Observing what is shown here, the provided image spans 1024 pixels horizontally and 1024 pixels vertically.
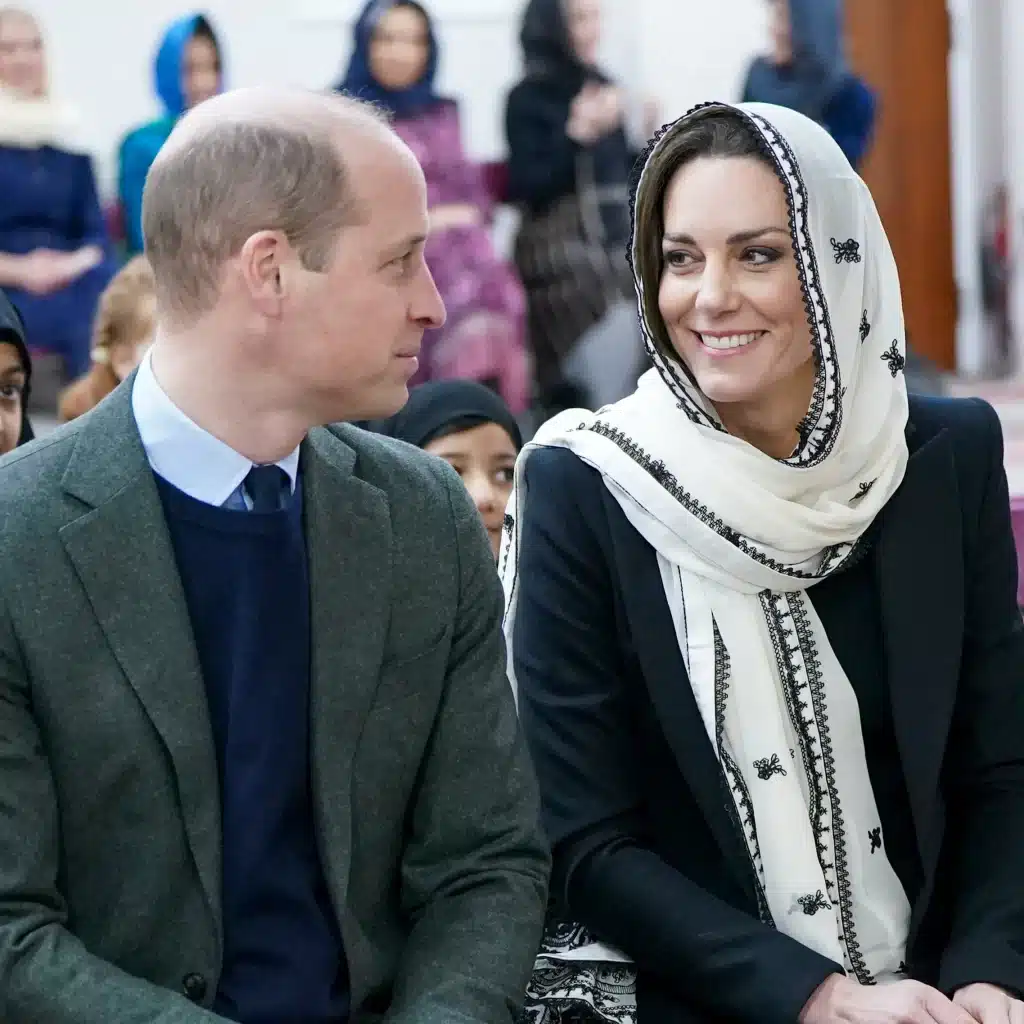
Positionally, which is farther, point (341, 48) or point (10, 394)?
point (341, 48)

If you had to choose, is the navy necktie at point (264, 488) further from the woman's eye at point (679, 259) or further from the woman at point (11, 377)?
the woman at point (11, 377)

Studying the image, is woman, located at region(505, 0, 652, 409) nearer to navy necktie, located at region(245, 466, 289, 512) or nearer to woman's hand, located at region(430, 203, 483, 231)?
woman's hand, located at region(430, 203, 483, 231)

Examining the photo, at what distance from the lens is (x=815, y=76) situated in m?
6.00

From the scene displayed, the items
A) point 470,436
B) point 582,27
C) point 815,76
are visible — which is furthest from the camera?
point 815,76

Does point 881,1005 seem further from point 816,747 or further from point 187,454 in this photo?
point 187,454

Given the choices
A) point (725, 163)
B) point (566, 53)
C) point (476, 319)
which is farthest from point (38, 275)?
point (725, 163)

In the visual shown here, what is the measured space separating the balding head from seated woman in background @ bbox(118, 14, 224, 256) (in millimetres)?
4018

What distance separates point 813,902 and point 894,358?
67 centimetres

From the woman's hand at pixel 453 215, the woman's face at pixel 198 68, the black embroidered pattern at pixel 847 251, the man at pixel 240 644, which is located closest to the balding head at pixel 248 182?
the man at pixel 240 644

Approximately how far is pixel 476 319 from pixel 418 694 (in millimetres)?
4038

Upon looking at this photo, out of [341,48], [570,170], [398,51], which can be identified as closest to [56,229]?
[398,51]

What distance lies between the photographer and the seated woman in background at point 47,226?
5457 mm

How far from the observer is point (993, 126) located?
8.58 meters

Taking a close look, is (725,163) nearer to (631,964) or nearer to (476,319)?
(631,964)
